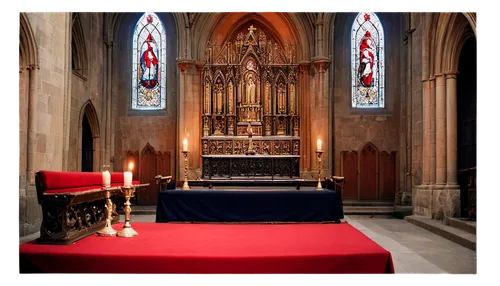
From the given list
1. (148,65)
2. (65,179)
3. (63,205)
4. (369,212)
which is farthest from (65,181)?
(148,65)

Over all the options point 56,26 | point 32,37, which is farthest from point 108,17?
point 32,37

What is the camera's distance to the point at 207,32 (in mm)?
14305

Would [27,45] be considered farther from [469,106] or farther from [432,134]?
[469,106]

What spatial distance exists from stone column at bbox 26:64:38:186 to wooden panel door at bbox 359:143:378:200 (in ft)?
32.9

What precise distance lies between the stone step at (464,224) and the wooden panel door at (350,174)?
17.6 feet

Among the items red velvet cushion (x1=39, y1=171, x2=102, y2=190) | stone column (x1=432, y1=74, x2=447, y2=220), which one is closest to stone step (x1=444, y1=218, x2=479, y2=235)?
stone column (x1=432, y1=74, x2=447, y2=220)

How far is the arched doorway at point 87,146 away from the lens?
14.1 m

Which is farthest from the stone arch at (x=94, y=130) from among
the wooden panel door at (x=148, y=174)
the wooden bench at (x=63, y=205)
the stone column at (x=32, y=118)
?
the wooden bench at (x=63, y=205)

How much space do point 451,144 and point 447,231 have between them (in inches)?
99.3

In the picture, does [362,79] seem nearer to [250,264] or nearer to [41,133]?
[41,133]

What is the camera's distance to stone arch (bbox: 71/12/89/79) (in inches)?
507

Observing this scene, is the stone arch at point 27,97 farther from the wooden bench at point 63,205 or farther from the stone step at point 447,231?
the stone step at point 447,231

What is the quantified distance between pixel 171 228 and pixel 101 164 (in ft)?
31.8

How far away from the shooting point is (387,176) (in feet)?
47.5
